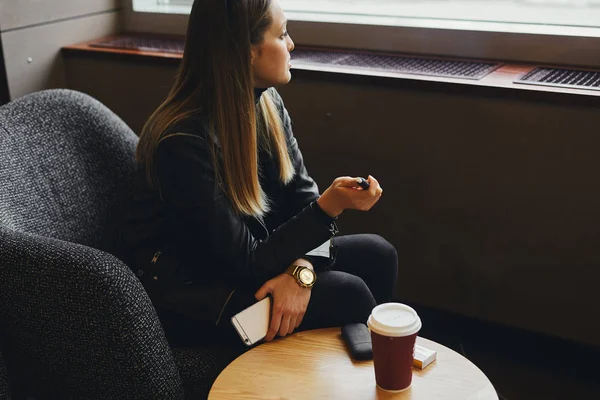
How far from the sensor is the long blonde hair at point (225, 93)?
141 cm

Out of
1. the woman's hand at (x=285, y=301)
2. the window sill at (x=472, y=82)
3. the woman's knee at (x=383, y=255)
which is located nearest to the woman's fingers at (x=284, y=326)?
the woman's hand at (x=285, y=301)

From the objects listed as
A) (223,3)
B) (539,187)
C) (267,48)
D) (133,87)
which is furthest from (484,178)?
(133,87)

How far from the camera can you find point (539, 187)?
1.83 m

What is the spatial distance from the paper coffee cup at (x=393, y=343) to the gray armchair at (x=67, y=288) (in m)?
0.41

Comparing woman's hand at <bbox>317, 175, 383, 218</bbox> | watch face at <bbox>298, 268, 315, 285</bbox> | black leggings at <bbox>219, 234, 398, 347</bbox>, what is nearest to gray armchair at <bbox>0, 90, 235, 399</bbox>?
black leggings at <bbox>219, 234, 398, 347</bbox>

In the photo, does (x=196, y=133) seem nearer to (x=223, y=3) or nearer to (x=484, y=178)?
(x=223, y=3)

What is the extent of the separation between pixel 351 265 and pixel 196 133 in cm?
48

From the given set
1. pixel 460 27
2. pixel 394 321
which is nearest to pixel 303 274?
pixel 394 321

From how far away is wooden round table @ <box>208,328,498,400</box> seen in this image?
1.19 metres

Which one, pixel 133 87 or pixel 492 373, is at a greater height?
pixel 133 87

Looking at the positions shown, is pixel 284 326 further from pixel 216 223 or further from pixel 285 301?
pixel 216 223

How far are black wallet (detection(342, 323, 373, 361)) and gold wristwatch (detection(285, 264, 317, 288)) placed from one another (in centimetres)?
12

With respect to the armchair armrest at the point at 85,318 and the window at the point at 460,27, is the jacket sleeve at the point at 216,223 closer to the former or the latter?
the armchair armrest at the point at 85,318

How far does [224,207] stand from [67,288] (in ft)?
1.04
